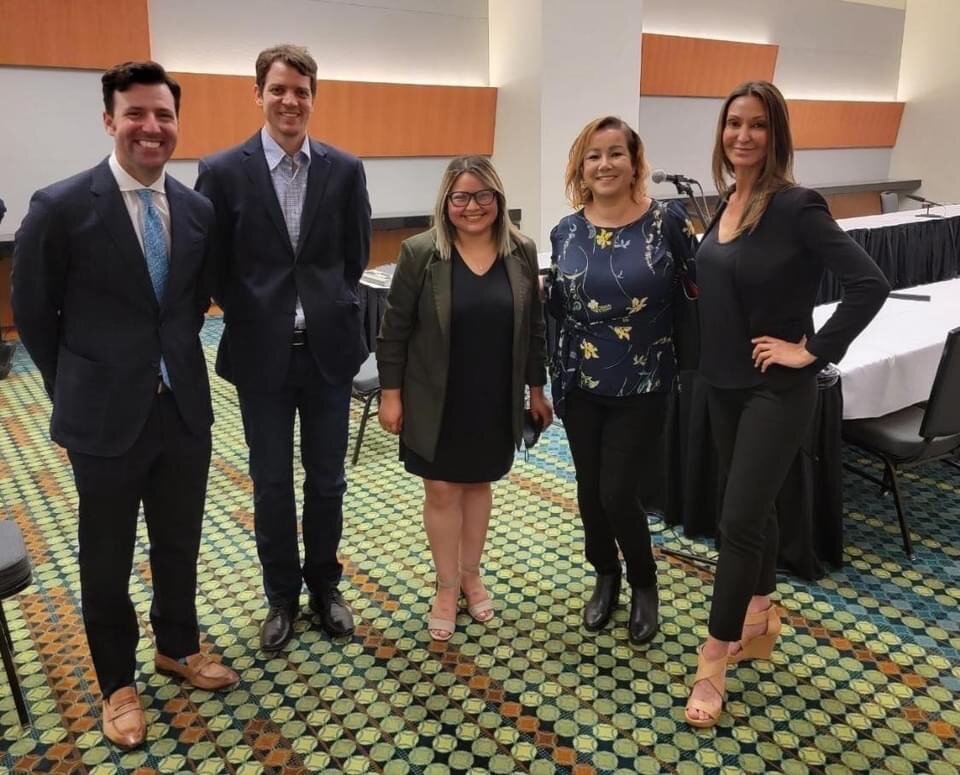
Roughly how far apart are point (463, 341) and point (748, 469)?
32.0 inches

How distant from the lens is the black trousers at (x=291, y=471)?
221 cm

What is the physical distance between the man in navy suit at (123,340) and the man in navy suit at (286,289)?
0.14 m

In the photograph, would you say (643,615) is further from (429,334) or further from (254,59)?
(254,59)

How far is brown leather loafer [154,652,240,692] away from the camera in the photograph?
2.17 meters

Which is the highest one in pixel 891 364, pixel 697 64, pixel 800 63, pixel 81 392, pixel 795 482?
pixel 800 63

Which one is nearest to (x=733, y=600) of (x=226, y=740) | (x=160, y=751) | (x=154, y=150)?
(x=226, y=740)

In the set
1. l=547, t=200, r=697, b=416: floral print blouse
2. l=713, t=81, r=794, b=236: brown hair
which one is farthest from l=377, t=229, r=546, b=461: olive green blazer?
l=713, t=81, r=794, b=236: brown hair

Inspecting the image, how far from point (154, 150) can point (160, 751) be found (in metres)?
1.46

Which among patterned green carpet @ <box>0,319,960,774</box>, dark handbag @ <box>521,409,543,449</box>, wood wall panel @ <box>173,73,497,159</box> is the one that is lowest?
patterned green carpet @ <box>0,319,960,774</box>

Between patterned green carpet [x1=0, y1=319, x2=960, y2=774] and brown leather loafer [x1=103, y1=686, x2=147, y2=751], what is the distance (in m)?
0.03

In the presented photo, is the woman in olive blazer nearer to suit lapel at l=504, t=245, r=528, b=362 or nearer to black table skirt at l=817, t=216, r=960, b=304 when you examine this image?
suit lapel at l=504, t=245, r=528, b=362

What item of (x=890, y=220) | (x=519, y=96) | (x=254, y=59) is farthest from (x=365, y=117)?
(x=890, y=220)

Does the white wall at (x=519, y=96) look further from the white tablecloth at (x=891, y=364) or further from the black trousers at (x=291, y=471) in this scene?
the black trousers at (x=291, y=471)

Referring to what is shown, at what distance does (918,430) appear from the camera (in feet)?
9.25
